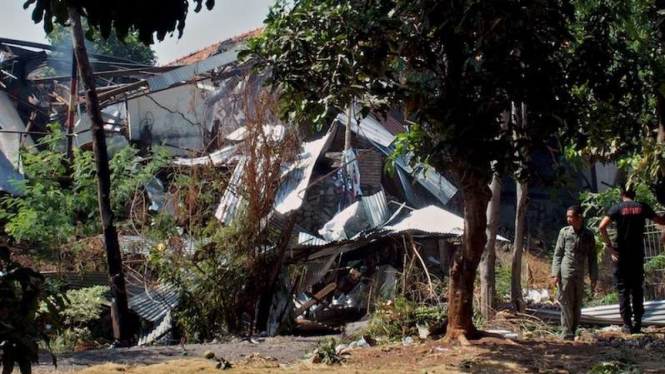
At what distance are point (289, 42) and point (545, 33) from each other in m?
2.39

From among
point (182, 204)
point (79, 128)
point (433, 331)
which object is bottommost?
point (433, 331)

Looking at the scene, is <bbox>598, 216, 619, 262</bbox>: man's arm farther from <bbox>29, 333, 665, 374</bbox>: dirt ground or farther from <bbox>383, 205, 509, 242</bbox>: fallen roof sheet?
<bbox>383, 205, 509, 242</bbox>: fallen roof sheet

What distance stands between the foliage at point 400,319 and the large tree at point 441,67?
1.34 m

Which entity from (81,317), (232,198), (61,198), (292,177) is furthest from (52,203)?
(292,177)

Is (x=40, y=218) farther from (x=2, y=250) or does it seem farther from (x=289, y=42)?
(x=2, y=250)

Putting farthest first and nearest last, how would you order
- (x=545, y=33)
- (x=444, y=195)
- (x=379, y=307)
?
(x=444, y=195) < (x=379, y=307) < (x=545, y=33)

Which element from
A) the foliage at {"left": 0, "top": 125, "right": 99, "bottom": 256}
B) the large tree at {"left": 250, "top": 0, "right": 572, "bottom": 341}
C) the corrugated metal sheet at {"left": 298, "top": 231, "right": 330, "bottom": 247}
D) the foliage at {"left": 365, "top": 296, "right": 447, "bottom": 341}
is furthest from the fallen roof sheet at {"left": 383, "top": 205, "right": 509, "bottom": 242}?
the foliage at {"left": 0, "top": 125, "right": 99, "bottom": 256}

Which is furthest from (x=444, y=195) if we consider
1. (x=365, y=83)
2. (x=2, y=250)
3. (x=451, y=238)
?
(x=2, y=250)

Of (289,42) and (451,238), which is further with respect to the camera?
(451,238)

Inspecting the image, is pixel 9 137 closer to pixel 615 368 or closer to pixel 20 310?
pixel 615 368

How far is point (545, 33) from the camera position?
313 inches

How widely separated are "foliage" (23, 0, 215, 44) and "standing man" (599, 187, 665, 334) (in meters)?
6.66

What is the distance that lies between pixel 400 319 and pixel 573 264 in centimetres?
207

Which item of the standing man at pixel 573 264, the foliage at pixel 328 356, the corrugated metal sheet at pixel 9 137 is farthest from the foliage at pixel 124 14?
the corrugated metal sheet at pixel 9 137
